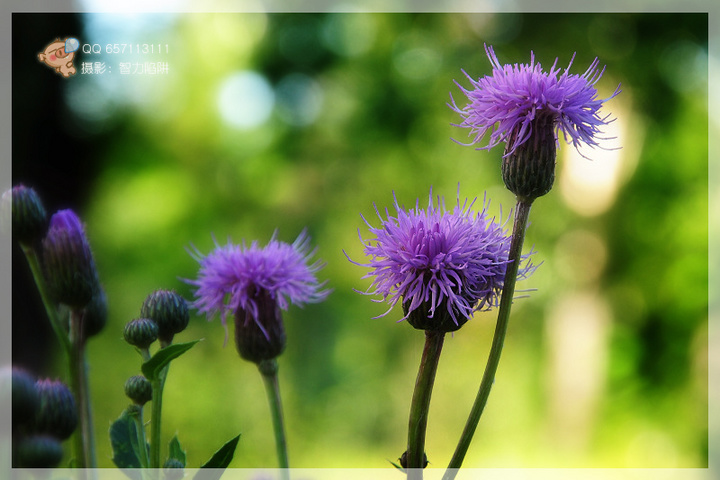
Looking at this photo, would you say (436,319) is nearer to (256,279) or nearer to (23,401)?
(256,279)

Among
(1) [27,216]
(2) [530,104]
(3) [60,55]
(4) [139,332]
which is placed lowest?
(4) [139,332]

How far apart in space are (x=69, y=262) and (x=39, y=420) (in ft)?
0.50

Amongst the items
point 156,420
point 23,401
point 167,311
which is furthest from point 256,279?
point 23,401

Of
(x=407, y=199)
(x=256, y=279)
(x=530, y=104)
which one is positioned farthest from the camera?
(x=407, y=199)

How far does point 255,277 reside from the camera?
917 mm

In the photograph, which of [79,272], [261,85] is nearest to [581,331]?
[261,85]

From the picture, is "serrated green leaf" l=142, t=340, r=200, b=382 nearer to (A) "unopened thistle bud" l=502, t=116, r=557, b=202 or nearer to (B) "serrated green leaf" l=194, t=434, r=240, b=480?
(B) "serrated green leaf" l=194, t=434, r=240, b=480

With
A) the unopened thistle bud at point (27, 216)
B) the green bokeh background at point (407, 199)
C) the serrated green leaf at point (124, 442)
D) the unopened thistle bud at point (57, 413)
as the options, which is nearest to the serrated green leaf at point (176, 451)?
the serrated green leaf at point (124, 442)

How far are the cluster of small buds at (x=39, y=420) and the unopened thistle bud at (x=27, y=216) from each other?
15 centimetres

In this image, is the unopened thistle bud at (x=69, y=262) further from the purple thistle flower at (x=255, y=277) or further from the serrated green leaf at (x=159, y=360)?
the purple thistle flower at (x=255, y=277)

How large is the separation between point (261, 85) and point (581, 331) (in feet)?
9.26

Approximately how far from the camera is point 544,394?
5035mm

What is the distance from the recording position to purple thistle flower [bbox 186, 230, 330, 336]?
91cm

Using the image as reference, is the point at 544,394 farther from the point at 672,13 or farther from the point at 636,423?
the point at 672,13
